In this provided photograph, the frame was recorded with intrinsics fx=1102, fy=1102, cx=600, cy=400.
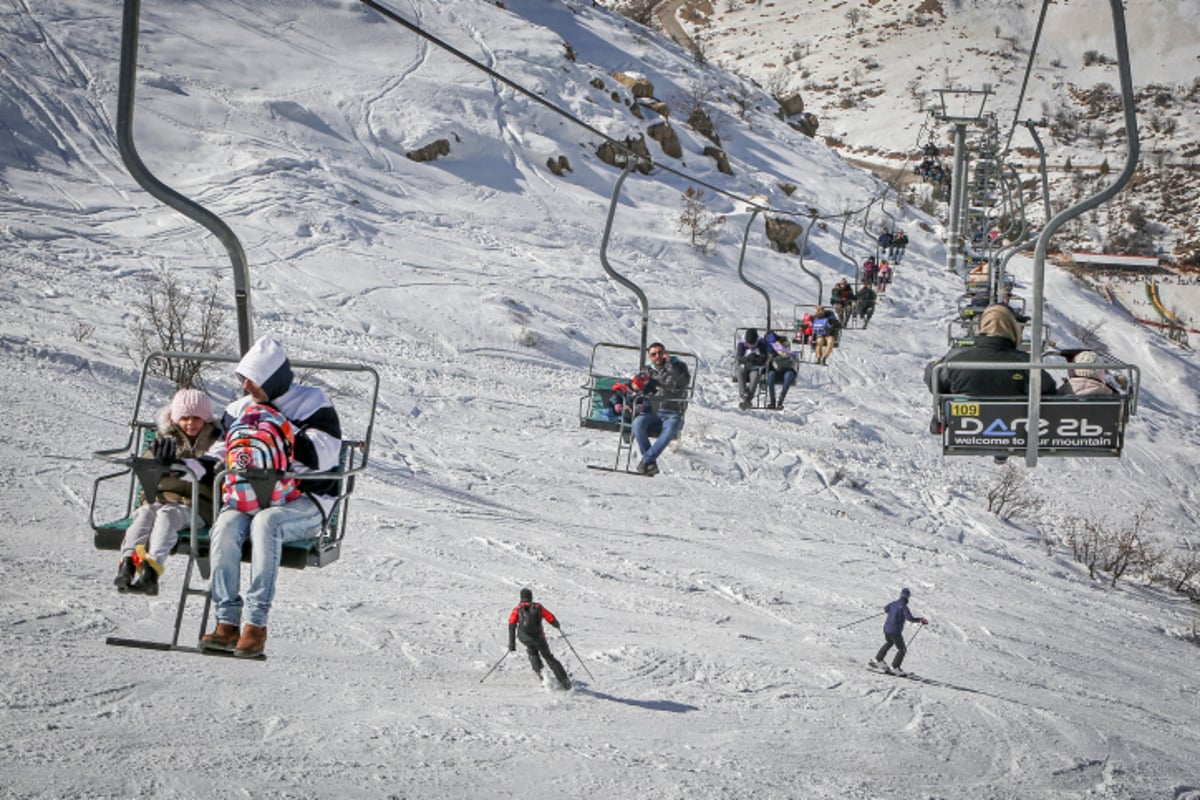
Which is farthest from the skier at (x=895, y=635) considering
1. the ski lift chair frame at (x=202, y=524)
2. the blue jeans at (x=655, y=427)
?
the ski lift chair frame at (x=202, y=524)

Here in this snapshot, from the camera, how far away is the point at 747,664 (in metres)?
13.5

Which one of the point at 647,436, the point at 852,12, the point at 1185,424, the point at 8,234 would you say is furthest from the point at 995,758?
the point at 852,12

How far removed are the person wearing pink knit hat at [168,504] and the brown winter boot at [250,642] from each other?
73 cm

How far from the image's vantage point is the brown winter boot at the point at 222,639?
537 centimetres

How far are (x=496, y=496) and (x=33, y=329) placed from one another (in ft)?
33.8

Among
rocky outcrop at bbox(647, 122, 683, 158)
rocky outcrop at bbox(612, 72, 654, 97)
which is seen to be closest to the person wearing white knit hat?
rocky outcrop at bbox(647, 122, 683, 158)

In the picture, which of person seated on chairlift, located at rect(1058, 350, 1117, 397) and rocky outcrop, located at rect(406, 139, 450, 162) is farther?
rocky outcrop, located at rect(406, 139, 450, 162)

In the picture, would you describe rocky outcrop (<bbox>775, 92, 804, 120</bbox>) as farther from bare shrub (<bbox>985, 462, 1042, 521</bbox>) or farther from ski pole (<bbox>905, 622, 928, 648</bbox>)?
ski pole (<bbox>905, 622, 928, 648</bbox>)

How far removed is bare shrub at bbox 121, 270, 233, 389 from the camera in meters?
20.8

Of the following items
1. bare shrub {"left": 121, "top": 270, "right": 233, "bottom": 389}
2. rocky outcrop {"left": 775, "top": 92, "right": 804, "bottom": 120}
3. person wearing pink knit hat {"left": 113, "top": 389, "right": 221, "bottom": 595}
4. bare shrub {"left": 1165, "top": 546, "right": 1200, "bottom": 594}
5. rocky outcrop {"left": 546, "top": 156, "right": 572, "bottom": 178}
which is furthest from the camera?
rocky outcrop {"left": 775, "top": 92, "right": 804, "bottom": 120}

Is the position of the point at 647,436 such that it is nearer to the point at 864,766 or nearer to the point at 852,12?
the point at 864,766

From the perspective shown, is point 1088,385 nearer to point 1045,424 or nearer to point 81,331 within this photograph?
point 1045,424

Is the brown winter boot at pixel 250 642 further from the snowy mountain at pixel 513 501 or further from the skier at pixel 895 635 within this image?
the skier at pixel 895 635

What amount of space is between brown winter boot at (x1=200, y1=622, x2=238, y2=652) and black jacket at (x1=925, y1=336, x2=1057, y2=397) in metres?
5.16
